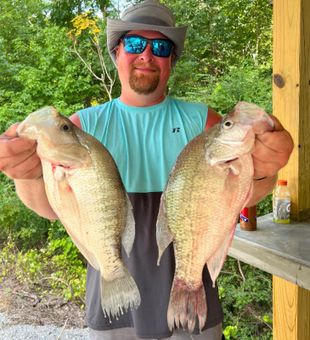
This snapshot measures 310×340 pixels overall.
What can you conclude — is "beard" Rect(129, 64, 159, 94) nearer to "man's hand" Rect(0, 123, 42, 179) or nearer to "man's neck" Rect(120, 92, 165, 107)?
"man's neck" Rect(120, 92, 165, 107)

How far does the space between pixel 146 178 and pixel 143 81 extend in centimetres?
47

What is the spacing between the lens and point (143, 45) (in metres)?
2.12

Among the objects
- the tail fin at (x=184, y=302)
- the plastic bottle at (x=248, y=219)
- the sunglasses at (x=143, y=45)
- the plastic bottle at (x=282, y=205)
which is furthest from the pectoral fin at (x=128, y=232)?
the plastic bottle at (x=282, y=205)

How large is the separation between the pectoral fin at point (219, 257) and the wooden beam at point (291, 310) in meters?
1.23

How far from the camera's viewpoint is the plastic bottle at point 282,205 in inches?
104

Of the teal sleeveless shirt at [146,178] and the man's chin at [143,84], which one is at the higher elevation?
the man's chin at [143,84]

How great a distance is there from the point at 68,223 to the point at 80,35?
7.81 meters

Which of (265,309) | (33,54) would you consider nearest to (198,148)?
(265,309)

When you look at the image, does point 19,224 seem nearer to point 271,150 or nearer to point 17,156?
point 17,156

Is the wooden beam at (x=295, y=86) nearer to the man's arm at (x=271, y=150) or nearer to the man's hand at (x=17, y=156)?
the man's arm at (x=271, y=150)

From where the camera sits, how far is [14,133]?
1.42 metres

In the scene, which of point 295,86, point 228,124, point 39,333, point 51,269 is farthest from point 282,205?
point 51,269

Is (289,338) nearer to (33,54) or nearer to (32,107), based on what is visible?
(32,107)

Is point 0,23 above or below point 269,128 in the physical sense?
above
